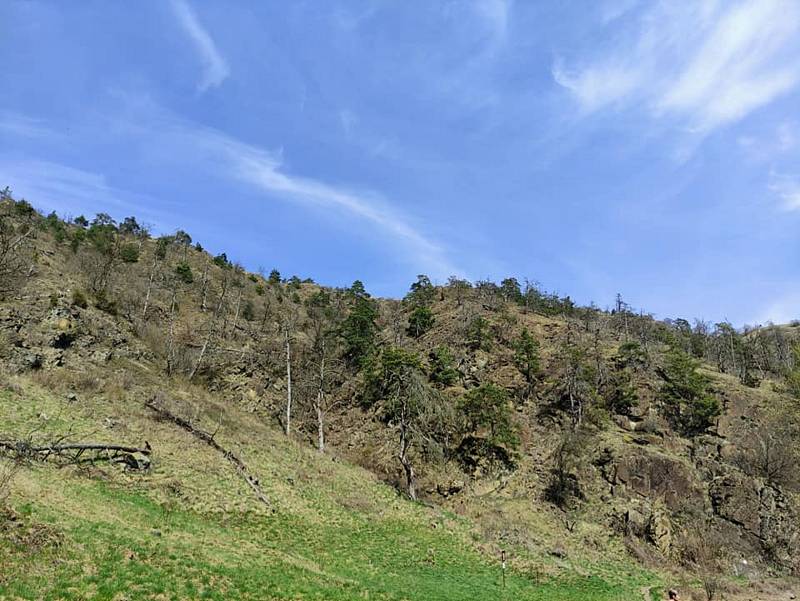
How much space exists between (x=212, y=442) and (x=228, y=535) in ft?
37.4

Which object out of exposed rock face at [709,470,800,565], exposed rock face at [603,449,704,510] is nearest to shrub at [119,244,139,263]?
exposed rock face at [603,449,704,510]

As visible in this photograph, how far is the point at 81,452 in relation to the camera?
23875 mm

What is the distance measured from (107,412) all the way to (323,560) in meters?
18.1

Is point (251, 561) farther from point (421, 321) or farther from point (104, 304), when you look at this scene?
point (421, 321)

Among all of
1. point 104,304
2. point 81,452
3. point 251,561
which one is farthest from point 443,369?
point 251,561

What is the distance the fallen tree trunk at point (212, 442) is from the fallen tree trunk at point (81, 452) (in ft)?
16.6

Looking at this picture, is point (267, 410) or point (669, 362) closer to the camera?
point (267, 410)

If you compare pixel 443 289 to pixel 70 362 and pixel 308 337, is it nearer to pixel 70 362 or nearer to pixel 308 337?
pixel 308 337

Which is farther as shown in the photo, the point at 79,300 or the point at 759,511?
the point at 79,300

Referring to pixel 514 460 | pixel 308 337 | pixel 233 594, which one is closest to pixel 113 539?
pixel 233 594

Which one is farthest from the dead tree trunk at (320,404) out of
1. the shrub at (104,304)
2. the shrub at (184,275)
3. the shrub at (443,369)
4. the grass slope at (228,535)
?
the shrub at (184,275)

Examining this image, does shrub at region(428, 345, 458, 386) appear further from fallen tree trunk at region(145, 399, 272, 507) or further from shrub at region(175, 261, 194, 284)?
shrub at region(175, 261, 194, 284)

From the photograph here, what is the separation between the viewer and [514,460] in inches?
1687

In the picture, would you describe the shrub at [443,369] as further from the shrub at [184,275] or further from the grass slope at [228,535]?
the shrub at [184,275]
